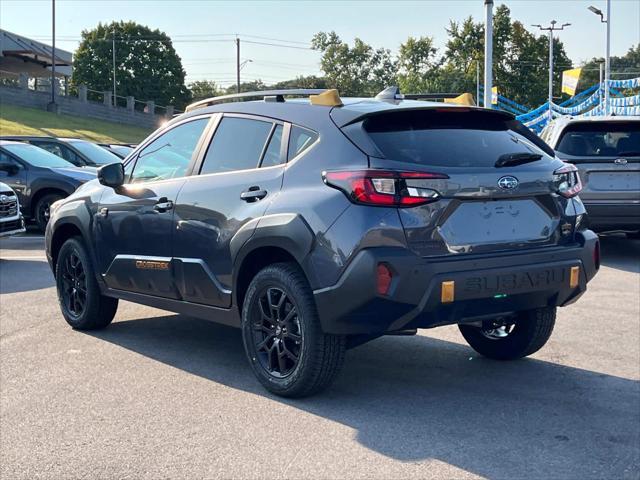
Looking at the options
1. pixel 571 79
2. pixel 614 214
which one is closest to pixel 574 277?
pixel 614 214

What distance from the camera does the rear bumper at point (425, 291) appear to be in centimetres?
433

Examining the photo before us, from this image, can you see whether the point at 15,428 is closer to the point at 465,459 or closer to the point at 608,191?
the point at 465,459

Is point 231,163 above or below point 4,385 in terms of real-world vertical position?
above

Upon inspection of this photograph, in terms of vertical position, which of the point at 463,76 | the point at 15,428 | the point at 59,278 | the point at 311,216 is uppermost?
the point at 463,76

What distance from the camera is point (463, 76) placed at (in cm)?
9625

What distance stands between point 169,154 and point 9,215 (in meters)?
6.34

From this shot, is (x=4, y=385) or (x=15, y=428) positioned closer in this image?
(x=15, y=428)

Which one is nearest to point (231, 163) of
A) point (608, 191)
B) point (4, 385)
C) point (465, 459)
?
point (4, 385)

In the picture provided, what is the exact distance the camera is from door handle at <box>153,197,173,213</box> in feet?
18.8

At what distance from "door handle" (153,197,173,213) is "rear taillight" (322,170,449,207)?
1.74 m

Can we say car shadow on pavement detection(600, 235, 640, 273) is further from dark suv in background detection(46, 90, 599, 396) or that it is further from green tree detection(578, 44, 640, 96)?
green tree detection(578, 44, 640, 96)

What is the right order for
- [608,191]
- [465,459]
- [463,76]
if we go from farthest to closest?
[463,76], [608,191], [465,459]

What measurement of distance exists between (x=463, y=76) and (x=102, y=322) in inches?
3671

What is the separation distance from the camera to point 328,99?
5078mm
